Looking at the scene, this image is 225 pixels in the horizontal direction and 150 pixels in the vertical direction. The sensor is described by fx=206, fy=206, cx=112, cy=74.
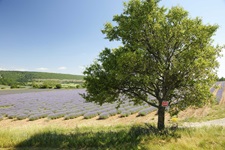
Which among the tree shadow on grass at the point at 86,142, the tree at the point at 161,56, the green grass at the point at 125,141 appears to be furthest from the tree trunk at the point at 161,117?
the tree shadow on grass at the point at 86,142

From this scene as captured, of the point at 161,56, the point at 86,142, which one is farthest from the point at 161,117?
the point at 86,142

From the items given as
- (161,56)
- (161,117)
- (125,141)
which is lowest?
(125,141)

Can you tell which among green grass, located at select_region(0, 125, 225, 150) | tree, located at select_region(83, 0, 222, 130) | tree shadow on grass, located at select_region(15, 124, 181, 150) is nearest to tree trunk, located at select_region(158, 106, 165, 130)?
tree, located at select_region(83, 0, 222, 130)

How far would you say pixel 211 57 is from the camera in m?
11.0

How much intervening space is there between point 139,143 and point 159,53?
4857 millimetres

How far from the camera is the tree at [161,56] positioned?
1027 centimetres

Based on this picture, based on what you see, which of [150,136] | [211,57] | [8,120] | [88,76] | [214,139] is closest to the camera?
[214,139]

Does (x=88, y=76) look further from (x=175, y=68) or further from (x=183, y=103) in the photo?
(x=183, y=103)

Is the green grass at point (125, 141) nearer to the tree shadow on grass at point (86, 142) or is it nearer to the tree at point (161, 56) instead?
the tree shadow on grass at point (86, 142)

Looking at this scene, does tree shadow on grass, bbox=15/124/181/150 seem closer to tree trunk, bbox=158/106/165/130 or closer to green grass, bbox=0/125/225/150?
green grass, bbox=0/125/225/150

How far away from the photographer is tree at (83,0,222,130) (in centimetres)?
1027

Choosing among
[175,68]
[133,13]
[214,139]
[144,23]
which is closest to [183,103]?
[175,68]

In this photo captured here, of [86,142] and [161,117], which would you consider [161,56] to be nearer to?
[161,117]

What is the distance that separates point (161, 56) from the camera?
1109 cm
